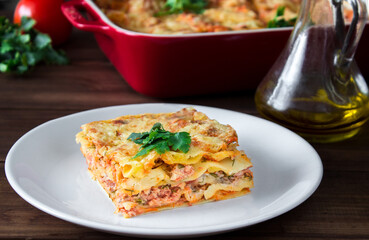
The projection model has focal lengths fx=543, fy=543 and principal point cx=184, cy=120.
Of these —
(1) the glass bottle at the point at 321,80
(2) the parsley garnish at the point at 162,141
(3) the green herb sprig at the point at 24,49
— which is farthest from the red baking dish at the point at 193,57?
(2) the parsley garnish at the point at 162,141

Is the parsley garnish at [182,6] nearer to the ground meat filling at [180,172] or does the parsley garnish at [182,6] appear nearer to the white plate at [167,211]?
the white plate at [167,211]

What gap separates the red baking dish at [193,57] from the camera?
2.06 m

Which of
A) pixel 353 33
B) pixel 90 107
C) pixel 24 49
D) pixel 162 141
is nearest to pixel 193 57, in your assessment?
pixel 90 107

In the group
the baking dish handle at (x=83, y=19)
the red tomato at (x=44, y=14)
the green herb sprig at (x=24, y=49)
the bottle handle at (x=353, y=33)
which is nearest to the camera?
the bottle handle at (x=353, y=33)

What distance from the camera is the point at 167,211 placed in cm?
144

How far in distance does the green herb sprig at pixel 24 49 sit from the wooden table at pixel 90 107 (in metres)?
0.05

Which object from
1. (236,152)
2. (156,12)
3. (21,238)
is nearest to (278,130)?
(236,152)

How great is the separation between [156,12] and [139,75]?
53 cm

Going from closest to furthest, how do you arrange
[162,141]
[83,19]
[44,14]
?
[162,141] → [83,19] → [44,14]

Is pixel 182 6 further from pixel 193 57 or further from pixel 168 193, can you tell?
pixel 168 193


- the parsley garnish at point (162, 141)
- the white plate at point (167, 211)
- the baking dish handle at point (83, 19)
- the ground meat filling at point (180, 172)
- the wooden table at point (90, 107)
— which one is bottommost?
the wooden table at point (90, 107)

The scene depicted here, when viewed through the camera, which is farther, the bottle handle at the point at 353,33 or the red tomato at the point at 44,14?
the red tomato at the point at 44,14

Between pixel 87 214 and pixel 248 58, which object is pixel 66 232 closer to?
pixel 87 214

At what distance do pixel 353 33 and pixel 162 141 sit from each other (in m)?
0.84
